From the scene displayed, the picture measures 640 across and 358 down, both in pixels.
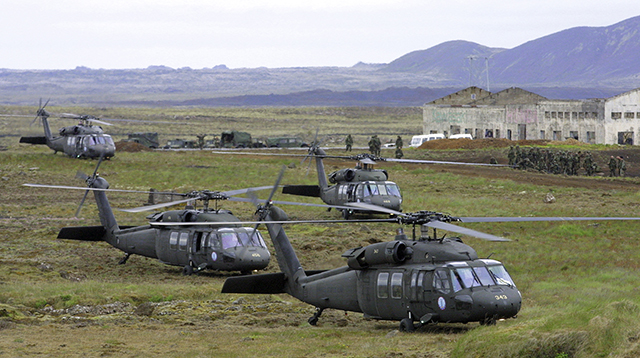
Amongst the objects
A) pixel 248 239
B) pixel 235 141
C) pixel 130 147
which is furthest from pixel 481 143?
pixel 248 239

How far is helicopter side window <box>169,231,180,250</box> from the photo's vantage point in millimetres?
22719

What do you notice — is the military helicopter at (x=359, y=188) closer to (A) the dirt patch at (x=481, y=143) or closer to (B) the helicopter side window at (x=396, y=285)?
(B) the helicopter side window at (x=396, y=285)

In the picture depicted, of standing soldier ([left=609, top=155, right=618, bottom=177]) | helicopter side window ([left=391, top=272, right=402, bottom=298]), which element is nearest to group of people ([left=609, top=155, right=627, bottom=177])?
standing soldier ([left=609, top=155, right=618, bottom=177])

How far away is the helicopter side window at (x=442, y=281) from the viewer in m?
14.6

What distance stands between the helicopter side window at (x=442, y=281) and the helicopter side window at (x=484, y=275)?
→ 21.6 inches

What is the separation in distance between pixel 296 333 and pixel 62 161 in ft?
124

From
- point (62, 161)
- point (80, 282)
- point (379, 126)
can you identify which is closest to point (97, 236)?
point (80, 282)

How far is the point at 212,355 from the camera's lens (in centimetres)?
1361

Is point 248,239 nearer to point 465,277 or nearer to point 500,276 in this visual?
point 465,277

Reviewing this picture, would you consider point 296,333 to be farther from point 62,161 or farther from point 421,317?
point 62,161

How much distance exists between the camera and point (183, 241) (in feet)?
73.8

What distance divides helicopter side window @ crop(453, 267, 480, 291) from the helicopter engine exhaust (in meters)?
1.13

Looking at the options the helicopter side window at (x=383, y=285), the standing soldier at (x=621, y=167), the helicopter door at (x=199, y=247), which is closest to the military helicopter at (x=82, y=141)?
the helicopter door at (x=199, y=247)

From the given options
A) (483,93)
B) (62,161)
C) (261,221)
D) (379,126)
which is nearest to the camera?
(261,221)
